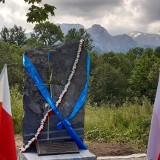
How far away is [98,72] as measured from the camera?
47.7 m

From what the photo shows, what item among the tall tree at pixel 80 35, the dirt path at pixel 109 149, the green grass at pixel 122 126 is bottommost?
the dirt path at pixel 109 149

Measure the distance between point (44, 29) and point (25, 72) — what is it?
172 feet

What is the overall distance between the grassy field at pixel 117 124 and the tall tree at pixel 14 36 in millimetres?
52605

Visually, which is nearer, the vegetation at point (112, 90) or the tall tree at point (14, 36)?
the vegetation at point (112, 90)

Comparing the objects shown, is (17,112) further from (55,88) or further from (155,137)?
(155,137)

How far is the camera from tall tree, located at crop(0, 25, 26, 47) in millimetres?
63906

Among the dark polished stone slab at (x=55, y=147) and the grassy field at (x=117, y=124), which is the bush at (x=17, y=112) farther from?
the dark polished stone slab at (x=55, y=147)

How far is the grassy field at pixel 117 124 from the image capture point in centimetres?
969

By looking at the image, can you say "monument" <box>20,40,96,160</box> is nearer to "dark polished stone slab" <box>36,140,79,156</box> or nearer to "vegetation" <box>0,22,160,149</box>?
"dark polished stone slab" <box>36,140,79,156</box>

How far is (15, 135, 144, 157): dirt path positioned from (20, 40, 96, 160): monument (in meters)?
1.98

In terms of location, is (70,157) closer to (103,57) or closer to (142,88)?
(142,88)

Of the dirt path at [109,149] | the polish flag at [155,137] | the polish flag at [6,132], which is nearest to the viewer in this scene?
the polish flag at [155,137]

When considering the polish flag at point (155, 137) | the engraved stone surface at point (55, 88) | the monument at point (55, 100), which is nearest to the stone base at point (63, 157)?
the monument at point (55, 100)

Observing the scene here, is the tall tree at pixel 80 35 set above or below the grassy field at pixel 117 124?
above
